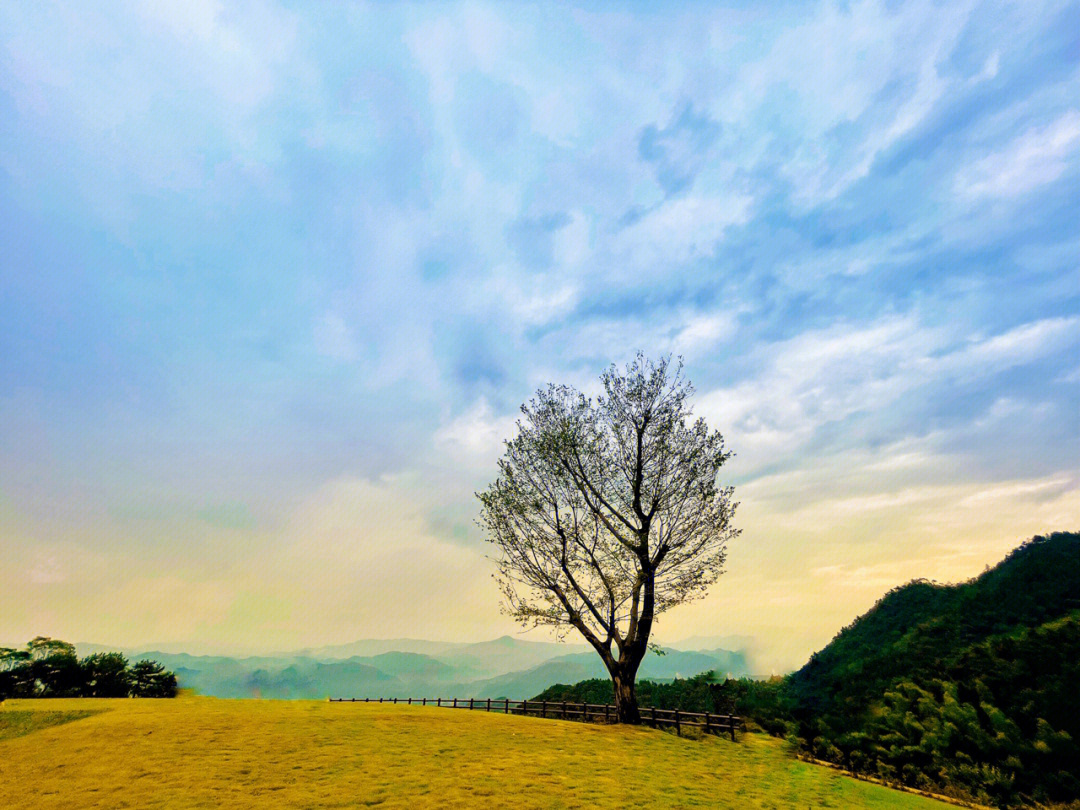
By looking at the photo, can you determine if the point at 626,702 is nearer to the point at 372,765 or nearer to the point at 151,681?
the point at 372,765

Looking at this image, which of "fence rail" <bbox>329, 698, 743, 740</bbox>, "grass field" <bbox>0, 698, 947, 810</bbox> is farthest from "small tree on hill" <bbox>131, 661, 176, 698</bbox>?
"fence rail" <bbox>329, 698, 743, 740</bbox>

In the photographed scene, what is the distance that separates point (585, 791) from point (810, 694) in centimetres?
1789

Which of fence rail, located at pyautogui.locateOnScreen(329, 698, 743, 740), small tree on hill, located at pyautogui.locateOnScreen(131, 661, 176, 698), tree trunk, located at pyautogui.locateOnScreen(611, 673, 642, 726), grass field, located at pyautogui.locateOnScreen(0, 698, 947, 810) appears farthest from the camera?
small tree on hill, located at pyautogui.locateOnScreen(131, 661, 176, 698)

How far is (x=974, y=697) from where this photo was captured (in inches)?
684

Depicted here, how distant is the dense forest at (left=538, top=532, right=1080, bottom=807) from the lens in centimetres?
1516

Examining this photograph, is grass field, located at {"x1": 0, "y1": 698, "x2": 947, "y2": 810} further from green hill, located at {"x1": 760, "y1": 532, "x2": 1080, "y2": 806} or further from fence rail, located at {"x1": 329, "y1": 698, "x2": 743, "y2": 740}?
green hill, located at {"x1": 760, "y1": 532, "x2": 1080, "y2": 806}

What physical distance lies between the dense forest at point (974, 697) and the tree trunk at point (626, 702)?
20.5 ft

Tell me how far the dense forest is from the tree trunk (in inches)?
246

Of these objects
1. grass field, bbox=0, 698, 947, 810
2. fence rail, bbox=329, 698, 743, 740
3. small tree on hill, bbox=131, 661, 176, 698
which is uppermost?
small tree on hill, bbox=131, 661, 176, 698

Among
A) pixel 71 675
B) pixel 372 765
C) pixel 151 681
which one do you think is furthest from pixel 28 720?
pixel 372 765

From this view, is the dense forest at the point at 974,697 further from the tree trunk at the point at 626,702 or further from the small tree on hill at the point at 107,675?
the small tree on hill at the point at 107,675

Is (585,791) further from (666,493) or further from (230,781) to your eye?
(666,493)

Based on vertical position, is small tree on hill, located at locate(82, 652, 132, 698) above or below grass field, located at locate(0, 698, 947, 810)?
above

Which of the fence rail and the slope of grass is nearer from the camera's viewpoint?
the slope of grass
